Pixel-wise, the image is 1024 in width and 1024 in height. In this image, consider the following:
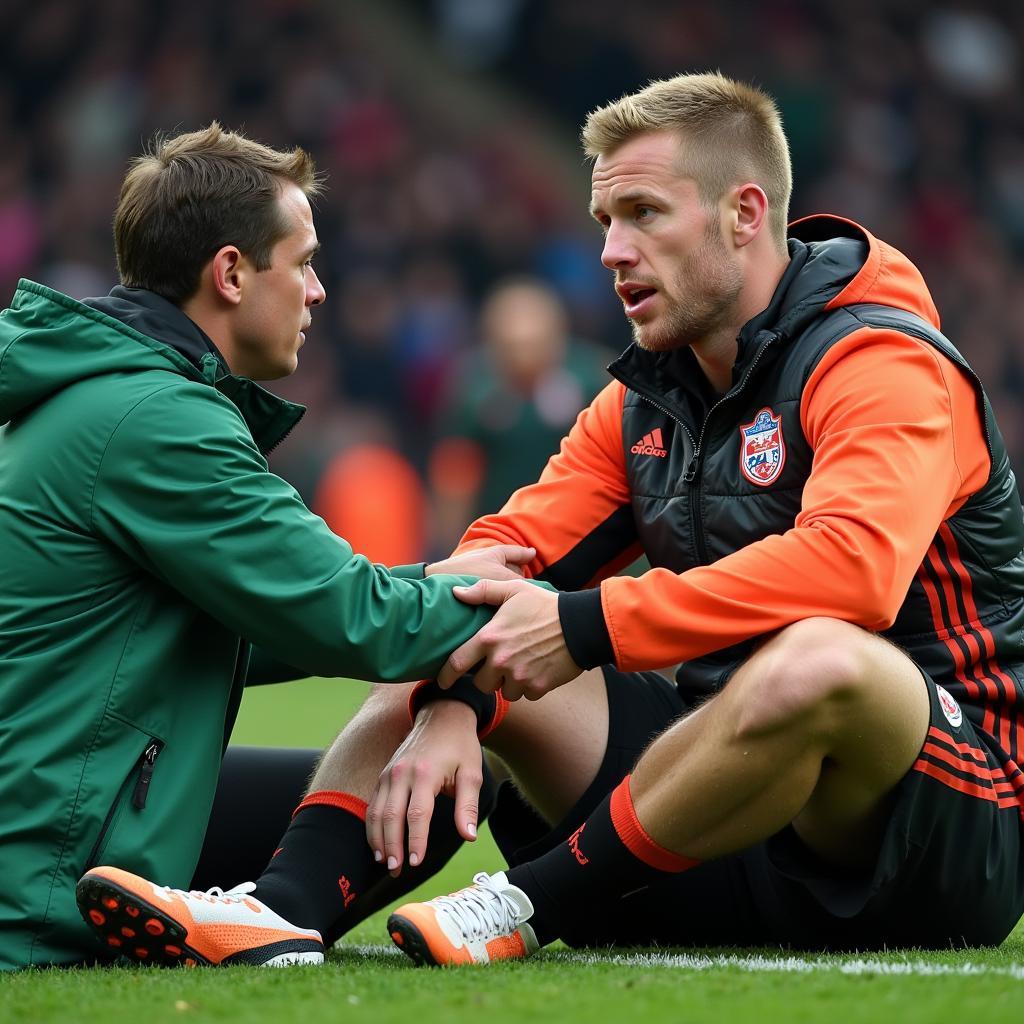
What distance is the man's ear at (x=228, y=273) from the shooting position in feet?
11.0

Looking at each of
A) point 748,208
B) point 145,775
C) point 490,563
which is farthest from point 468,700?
point 748,208

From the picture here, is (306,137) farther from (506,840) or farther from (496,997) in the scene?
(496,997)

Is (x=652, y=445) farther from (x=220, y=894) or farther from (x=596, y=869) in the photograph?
(x=220, y=894)

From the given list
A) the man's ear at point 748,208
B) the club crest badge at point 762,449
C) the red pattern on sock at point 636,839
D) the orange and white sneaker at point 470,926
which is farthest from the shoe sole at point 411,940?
the man's ear at point 748,208

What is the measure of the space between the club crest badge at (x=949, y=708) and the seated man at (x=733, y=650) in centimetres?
1

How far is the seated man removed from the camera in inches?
117

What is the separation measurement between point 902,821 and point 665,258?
131 centimetres

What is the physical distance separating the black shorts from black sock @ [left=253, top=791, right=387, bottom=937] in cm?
41

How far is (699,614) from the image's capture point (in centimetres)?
308

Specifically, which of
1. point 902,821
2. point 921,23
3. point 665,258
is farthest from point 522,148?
point 902,821

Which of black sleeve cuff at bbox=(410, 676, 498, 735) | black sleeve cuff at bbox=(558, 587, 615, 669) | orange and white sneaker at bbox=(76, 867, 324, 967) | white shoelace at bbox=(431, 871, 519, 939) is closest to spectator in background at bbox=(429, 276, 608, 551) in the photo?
black sleeve cuff at bbox=(410, 676, 498, 735)

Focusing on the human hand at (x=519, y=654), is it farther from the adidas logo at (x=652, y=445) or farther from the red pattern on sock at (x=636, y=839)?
the adidas logo at (x=652, y=445)

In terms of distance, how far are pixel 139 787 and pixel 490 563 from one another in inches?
37.3

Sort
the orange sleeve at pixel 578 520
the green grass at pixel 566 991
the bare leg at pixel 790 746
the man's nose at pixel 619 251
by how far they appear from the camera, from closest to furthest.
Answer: the green grass at pixel 566 991, the bare leg at pixel 790 746, the man's nose at pixel 619 251, the orange sleeve at pixel 578 520
